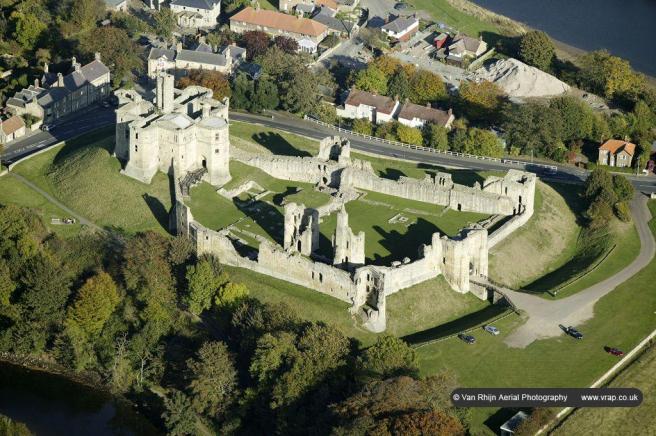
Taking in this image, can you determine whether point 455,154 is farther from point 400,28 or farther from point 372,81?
point 400,28

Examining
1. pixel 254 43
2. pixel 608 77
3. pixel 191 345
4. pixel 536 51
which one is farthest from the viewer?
pixel 536 51

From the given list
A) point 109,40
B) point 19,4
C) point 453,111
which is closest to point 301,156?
point 453,111

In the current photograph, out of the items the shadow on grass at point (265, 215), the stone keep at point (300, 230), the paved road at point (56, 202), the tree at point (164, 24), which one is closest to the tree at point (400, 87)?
the tree at point (164, 24)

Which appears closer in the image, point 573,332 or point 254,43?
point 573,332

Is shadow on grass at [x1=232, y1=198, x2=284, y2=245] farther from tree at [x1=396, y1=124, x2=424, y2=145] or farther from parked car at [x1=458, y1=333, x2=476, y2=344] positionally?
tree at [x1=396, y1=124, x2=424, y2=145]

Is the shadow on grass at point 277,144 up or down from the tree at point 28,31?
down

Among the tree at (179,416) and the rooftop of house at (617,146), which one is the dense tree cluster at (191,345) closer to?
the tree at (179,416)

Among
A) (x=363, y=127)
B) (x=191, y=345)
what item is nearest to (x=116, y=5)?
(x=363, y=127)
